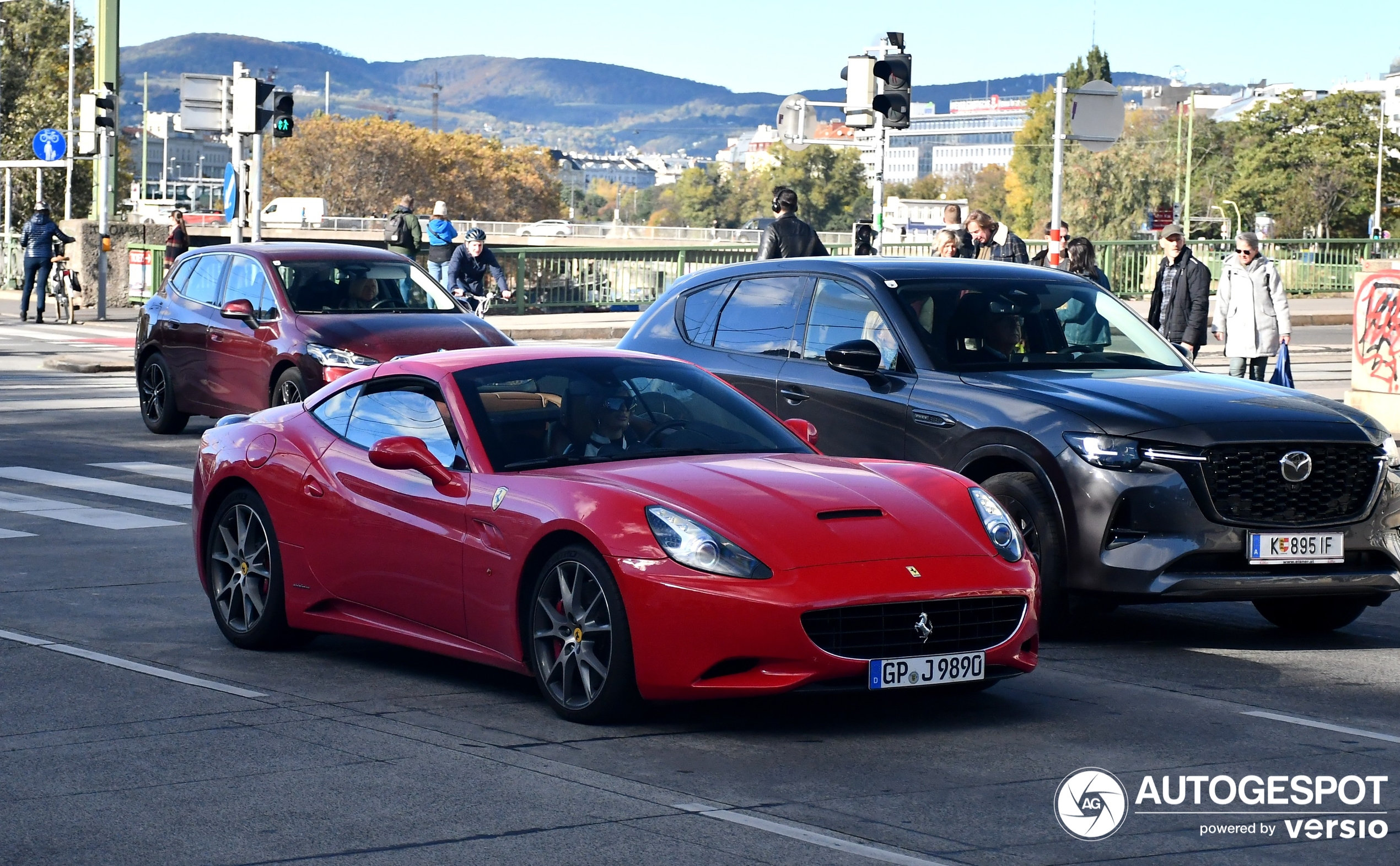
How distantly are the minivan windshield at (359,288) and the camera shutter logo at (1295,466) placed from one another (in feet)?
32.5

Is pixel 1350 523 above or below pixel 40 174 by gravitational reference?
below

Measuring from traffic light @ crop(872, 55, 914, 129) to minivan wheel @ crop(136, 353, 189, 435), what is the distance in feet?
26.8

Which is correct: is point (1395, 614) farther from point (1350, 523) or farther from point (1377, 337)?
point (1377, 337)

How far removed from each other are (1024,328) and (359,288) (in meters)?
8.48

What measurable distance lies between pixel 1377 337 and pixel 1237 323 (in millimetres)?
2159

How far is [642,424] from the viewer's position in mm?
7551

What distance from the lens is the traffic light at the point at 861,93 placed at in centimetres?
2233

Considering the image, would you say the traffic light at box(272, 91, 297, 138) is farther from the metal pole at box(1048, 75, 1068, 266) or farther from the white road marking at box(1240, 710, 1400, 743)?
the white road marking at box(1240, 710, 1400, 743)

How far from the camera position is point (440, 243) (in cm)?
3139

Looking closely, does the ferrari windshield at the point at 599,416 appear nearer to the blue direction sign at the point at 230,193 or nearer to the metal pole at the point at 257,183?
the metal pole at the point at 257,183

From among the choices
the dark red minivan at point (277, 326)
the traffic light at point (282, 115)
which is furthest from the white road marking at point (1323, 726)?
the traffic light at point (282, 115)

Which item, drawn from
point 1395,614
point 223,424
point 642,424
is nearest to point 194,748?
point 642,424

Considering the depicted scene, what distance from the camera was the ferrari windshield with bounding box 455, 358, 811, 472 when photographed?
7395mm

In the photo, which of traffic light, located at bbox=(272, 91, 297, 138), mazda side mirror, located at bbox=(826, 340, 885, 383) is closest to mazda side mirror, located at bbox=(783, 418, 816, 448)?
mazda side mirror, located at bbox=(826, 340, 885, 383)
